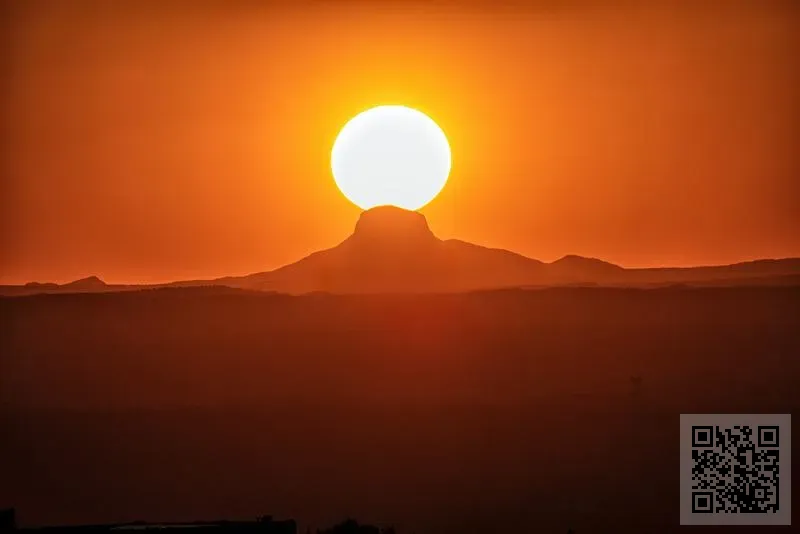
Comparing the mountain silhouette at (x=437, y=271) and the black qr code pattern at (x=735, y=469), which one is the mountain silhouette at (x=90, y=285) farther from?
the black qr code pattern at (x=735, y=469)

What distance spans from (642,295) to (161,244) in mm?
1753

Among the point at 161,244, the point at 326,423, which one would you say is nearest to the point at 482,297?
the point at 326,423

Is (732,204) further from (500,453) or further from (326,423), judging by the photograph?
(326,423)

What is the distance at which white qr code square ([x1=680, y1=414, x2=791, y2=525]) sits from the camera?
358 cm

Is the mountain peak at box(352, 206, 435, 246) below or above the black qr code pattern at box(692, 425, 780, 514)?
above

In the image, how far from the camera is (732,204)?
3.78m

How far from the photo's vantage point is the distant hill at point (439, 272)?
12.2 ft

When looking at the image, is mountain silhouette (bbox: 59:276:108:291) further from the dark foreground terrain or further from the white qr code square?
the white qr code square

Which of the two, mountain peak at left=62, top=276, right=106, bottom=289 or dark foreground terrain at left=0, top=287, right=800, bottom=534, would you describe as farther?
mountain peak at left=62, top=276, right=106, bottom=289

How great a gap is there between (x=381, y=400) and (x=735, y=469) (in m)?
1.26

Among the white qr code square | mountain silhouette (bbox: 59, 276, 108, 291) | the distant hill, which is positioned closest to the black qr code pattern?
the white qr code square

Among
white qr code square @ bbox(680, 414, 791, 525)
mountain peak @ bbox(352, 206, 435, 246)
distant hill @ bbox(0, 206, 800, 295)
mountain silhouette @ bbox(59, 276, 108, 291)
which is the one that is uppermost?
mountain peak @ bbox(352, 206, 435, 246)

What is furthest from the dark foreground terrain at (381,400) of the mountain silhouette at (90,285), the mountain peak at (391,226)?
the mountain peak at (391,226)

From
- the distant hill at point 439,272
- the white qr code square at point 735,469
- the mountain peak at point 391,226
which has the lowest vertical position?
the white qr code square at point 735,469
